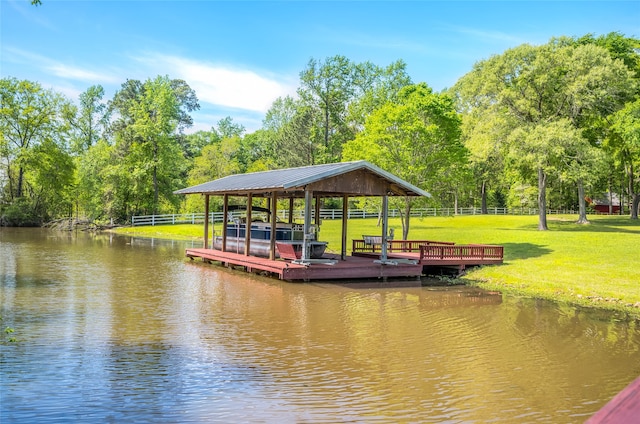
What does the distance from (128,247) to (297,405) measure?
27.5 metres

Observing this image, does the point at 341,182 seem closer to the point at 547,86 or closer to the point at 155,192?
the point at 547,86

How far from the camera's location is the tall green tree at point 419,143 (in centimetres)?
2844

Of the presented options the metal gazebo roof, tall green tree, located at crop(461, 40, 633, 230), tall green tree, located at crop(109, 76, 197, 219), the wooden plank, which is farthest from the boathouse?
tall green tree, located at crop(109, 76, 197, 219)

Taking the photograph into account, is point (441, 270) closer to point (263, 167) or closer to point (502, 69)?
point (502, 69)

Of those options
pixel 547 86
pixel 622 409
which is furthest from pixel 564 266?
pixel 622 409

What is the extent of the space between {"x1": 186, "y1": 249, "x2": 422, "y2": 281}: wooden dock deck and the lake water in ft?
6.05

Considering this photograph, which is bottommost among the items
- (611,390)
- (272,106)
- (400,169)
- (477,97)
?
(611,390)

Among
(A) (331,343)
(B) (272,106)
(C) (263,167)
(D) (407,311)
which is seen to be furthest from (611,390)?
(B) (272,106)

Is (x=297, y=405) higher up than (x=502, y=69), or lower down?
lower down

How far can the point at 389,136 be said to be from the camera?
28406 mm

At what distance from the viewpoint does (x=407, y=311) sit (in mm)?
14492

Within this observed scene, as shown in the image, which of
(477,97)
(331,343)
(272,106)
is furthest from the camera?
(272,106)

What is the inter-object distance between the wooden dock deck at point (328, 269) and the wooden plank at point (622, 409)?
17.2 m

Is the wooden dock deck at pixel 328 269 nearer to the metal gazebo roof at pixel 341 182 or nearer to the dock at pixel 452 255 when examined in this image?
the dock at pixel 452 255
